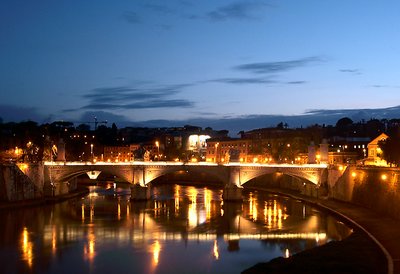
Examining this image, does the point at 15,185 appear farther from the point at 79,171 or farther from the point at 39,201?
the point at 79,171

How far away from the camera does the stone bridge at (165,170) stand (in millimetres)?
53000

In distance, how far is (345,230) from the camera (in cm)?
3428

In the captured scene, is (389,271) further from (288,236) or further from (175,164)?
(175,164)

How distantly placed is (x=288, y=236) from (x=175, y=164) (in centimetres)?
2298

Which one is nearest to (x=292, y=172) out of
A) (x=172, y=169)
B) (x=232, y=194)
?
(x=232, y=194)

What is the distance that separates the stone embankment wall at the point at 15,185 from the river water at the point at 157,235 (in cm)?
240

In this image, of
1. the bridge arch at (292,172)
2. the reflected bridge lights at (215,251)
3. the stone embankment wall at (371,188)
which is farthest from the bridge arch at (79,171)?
the reflected bridge lights at (215,251)

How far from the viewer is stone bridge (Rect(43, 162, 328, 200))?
2087 inches

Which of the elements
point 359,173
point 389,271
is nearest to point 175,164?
point 359,173

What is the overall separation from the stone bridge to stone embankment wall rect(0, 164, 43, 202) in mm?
3279

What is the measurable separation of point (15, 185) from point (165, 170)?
14304mm

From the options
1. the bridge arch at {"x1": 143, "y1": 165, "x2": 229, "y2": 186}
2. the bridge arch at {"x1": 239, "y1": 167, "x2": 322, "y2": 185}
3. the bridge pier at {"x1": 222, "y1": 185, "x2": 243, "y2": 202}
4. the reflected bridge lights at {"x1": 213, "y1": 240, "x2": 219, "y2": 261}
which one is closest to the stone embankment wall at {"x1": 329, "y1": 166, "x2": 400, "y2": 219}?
the bridge arch at {"x1": 239, "y1": 167, "x2": 322, "y2": 185}

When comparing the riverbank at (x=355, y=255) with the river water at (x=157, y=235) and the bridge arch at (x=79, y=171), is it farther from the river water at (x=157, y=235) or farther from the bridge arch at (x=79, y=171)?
the bridge arch at (x=79, y=171)

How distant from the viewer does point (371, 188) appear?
3991 centimetres
